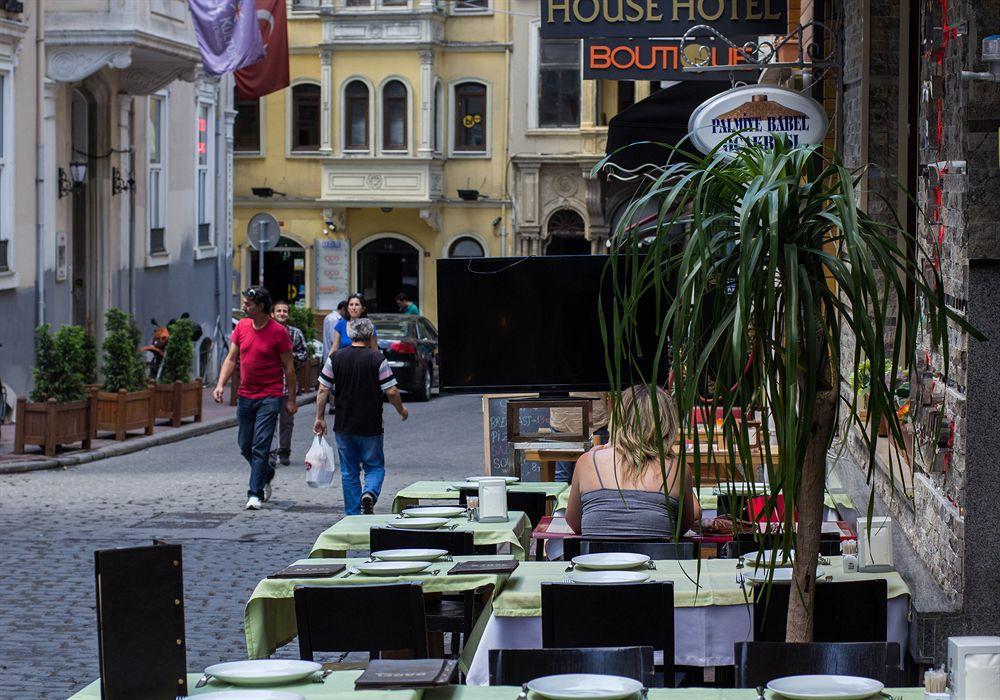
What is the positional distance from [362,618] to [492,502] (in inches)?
97.2

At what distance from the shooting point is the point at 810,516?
204 inches

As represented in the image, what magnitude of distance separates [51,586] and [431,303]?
33435mm

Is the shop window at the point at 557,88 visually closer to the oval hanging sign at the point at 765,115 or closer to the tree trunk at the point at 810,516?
the oval hanging sign at the point at 765,115

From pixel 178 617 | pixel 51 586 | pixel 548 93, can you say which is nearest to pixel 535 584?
pixel 178 617

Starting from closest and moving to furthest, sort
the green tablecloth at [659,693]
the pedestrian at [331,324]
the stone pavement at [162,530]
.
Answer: the green tablecloth at [659,693] → the stone pavement at [162,530] → the pedestrian at [331,324]

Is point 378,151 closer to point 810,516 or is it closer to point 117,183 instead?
point 117,183

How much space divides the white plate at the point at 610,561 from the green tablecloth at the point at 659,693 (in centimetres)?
174

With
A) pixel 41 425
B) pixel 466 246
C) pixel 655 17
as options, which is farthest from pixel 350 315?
pixel 466 246

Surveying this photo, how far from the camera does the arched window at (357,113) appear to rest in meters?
43.7

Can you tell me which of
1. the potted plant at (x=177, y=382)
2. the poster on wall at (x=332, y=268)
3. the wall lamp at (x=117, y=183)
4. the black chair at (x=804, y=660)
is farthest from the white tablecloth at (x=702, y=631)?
the poster on wall at (x=332, y=268)

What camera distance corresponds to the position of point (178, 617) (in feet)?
15.6

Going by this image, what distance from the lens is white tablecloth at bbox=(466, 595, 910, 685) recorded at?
6.46 metres

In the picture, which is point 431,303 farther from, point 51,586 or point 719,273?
point 719,273

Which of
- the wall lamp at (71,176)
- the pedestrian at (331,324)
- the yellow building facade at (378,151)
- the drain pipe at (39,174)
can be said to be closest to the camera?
the pedestrian at (331,324)
